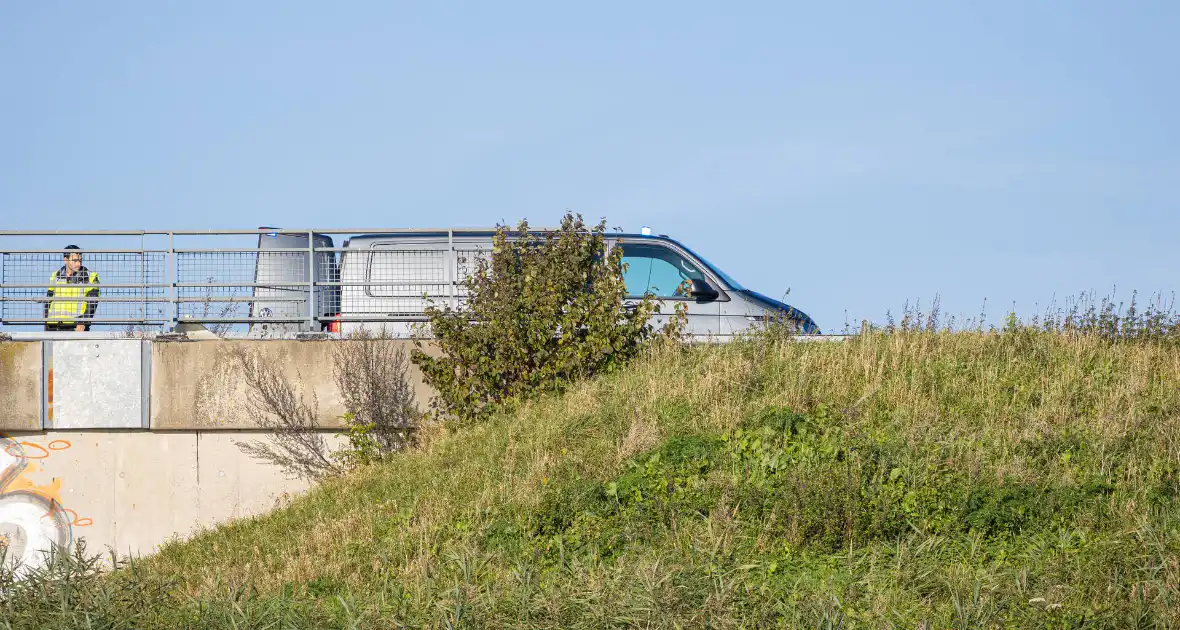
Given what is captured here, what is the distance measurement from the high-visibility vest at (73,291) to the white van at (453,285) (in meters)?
2.28

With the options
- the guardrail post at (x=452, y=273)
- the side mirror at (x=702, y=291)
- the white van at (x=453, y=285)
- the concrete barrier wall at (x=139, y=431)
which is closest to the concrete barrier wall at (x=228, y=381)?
the concrete barrier wall at (x=139, y=431)

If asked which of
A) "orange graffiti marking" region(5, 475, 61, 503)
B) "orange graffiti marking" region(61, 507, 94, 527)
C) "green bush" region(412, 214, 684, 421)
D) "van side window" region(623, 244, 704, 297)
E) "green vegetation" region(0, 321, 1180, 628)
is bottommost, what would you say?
"orange graffiti marking" region(61, 507, 94, 527)

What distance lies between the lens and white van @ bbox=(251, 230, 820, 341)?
15.2 meters

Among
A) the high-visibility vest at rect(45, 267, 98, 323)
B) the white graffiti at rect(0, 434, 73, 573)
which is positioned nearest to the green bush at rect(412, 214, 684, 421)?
the white graffiti at rect(0, 434, 73, 573)

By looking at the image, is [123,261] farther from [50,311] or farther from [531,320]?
[531,320]

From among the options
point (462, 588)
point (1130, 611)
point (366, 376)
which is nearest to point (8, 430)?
point (366, 376)

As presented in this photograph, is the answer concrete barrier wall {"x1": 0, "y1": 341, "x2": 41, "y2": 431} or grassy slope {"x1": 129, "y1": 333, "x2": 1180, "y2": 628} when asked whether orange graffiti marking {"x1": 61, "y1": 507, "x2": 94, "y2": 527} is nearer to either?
concrete barrier wall {"x1": 0, "y1": 341, "x2": 41, "y2": 431}

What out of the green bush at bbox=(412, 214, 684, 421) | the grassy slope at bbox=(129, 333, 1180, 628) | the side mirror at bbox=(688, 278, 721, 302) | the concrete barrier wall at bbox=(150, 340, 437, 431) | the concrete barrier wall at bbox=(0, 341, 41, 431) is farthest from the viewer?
the side mirror at bbox=(688, 278, 721, 302)

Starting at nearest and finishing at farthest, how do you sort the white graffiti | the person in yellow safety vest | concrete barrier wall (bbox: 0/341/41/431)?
the white graffiti → concrete barrier wall (bbox: 0/341/41/431) → the person in yellow safety vest

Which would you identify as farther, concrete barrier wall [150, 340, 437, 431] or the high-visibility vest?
the high-visibility vest

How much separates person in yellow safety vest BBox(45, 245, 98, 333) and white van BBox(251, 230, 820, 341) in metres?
2.30

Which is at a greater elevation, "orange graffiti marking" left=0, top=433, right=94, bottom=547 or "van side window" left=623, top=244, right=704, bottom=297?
"van side window" left=623, top=244, right=704, bottom=297

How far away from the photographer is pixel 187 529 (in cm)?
1384

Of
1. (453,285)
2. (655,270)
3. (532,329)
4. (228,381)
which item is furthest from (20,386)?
(655,270)
